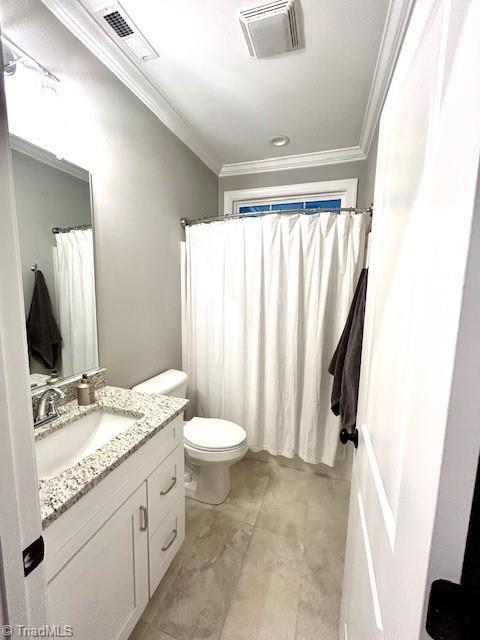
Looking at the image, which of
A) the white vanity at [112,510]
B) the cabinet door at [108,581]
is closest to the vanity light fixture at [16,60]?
the white vanity at [112,510]

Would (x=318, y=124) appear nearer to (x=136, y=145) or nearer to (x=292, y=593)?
(x=136, y=145)

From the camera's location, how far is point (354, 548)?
0.90m

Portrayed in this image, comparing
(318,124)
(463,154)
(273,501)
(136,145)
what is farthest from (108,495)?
(318,124)

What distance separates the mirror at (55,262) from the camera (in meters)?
1.08

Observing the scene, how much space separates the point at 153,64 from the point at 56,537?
2070 millimetres

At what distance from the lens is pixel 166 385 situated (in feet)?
5.67

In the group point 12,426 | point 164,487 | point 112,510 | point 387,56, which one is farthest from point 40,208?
point 387,56

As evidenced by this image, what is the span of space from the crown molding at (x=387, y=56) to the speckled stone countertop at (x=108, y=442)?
1.89 metres

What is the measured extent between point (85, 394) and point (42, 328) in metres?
0.35

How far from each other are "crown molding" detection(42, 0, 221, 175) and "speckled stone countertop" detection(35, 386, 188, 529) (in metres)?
1.67

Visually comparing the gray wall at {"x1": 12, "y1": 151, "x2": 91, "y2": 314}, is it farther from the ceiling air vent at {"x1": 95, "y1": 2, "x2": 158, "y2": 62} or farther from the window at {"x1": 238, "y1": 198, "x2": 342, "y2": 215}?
the window at {"x1": 238, "y1": 198, "x2": 342, "y2": 215}

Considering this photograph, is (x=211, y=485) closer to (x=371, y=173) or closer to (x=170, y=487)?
(x=170, y=487)

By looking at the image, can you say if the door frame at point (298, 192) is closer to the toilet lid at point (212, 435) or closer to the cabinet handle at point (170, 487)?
the toilet lid at point (212, 435)

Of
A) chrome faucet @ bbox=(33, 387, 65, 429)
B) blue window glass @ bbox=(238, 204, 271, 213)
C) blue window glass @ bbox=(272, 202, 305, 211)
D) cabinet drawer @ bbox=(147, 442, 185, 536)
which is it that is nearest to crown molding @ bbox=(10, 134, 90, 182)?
chrome faucet @ bbox=(33, 387, 65, 429)
